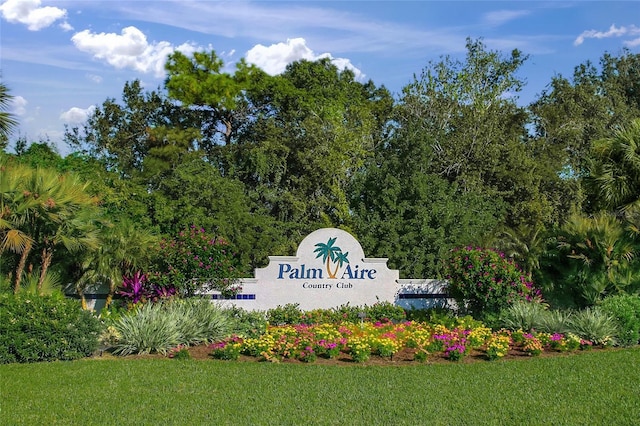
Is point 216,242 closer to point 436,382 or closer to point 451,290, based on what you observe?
point 451,290

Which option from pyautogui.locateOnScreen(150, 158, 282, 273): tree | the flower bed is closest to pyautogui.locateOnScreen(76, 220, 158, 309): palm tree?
the flower bed

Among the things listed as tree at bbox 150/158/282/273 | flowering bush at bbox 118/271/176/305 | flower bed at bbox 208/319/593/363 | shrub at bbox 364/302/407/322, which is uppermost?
tree at bbox 150/158/282/273

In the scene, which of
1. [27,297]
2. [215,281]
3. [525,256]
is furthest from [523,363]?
[27,297]

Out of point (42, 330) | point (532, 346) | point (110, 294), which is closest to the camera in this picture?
point (42, 330)

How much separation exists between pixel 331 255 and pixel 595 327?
6338 millimetres

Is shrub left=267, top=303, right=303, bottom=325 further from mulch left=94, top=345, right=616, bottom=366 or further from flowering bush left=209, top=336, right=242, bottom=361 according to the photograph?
flowering bush left=209, top=336, right=242, bottom=361

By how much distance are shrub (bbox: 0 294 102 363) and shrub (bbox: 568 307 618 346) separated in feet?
31.6

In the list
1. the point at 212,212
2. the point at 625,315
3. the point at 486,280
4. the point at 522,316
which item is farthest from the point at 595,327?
the point at 212,212

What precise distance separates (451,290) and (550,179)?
1265 cm

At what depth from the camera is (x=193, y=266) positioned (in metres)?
15.5

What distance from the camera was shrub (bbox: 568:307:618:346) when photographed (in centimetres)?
1373

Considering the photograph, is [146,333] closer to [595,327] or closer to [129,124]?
[595,327]

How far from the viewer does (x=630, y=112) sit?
107ft

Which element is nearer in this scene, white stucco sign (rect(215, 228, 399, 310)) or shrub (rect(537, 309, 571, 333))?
shrub (rect(537, 309, 571, 333))
